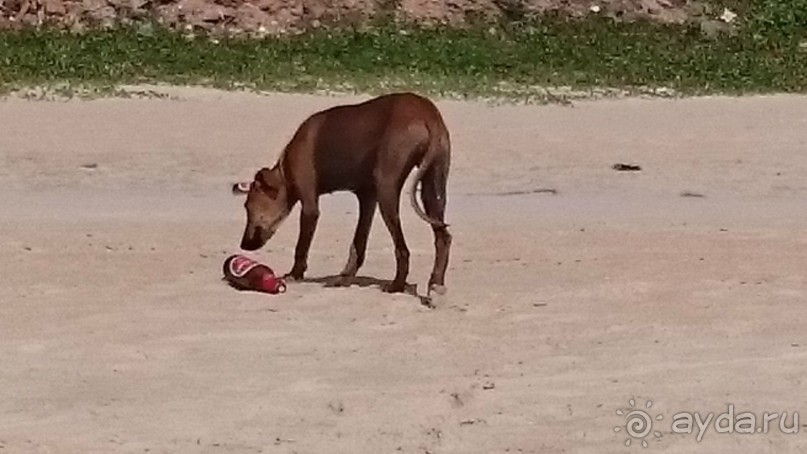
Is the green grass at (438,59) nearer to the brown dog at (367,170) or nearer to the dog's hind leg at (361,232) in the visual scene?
the dog's hind leg at (361,232)

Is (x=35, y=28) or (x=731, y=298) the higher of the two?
(x=731, y=298)

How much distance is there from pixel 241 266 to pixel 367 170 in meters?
0.85

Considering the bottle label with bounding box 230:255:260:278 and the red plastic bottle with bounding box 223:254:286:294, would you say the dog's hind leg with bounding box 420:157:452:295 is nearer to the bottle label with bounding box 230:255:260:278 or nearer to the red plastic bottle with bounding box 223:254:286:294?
the red plastic bottle with bounding box 223:254:286:294

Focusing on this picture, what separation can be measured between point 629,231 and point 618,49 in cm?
1068

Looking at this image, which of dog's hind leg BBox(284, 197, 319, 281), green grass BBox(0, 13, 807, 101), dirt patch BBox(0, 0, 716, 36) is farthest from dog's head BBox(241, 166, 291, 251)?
dirt patch BBox(0, 0, 716, 36)

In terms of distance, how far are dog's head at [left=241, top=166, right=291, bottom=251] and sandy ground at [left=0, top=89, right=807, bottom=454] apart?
1.07ft

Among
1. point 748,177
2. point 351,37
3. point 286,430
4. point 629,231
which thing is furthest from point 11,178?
point 351,37

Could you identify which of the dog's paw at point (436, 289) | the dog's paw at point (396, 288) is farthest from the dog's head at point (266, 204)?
the dog's paw at point (436, 289)

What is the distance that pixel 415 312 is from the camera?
7484 mm

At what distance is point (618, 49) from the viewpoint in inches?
806

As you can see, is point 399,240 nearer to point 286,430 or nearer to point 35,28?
point 286,430

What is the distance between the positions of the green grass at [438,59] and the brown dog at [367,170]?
29.4 ft

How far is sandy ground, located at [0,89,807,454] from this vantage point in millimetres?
5633

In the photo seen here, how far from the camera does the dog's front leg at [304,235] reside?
7703 millimetres
